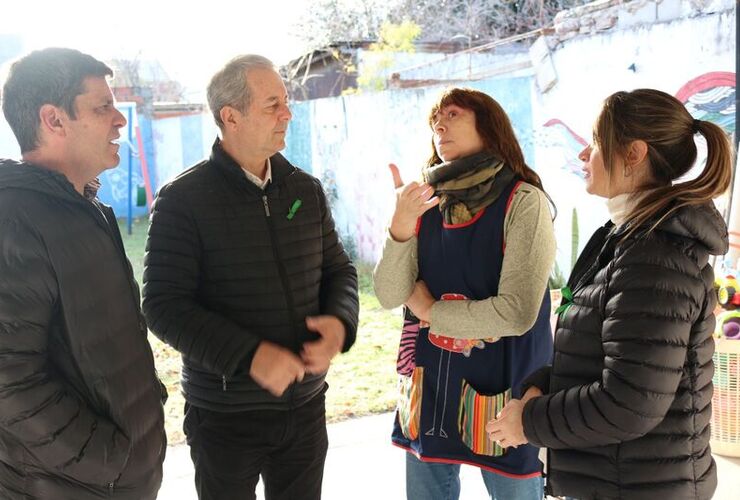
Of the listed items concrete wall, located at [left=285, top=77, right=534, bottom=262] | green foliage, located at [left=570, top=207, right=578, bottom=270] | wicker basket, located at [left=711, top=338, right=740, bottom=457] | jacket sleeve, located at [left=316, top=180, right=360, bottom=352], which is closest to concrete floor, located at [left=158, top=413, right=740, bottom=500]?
wicker basket, located at [left=711, top=338, right=740, bottom=457]

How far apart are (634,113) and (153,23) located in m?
9.21

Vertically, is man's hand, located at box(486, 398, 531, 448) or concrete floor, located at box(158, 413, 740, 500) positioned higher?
man's hand, located at box(486, 398, 531, 448)

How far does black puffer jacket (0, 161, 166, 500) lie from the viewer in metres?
1.48

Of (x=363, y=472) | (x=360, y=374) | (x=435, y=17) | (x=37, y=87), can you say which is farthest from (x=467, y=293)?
(x=435, y=17)

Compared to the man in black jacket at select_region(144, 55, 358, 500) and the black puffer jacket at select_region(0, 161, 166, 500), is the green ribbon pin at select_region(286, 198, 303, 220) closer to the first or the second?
the man in black jacket at select_region(144, 55, 358, 500)

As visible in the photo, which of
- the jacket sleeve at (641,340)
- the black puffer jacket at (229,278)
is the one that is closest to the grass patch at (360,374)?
the black puffer jacket at (229,278)

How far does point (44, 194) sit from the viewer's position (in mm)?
1565

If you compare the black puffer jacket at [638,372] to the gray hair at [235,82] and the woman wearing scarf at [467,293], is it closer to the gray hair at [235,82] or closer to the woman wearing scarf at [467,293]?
the woman wearing scarf at [467,293]

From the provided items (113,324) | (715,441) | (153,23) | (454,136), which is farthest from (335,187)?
(113,324)

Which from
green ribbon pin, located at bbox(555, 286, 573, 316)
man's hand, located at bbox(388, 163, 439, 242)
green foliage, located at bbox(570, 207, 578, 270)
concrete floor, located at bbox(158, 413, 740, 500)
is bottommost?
concrete floor, located at bbox(158, 413, 740, 500)

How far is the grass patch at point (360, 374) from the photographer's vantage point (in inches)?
175

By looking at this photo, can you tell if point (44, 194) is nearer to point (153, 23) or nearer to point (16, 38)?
point (16, 38)

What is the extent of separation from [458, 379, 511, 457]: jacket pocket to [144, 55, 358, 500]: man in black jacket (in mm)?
375

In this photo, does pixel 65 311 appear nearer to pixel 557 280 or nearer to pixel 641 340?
pixel 641 340
